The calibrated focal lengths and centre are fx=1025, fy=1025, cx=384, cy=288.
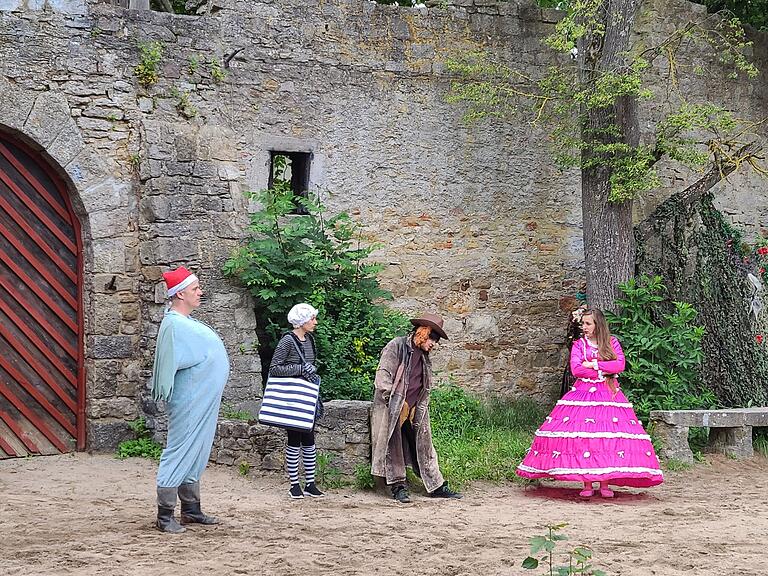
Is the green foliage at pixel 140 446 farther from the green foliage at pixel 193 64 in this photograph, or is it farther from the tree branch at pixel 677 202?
the tree branch at pixel 677 202

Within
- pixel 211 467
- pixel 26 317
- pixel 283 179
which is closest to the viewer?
pixel 211 467

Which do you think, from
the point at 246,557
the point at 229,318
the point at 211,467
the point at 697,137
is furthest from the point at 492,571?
the point at 697,137

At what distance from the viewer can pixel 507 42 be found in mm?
9742

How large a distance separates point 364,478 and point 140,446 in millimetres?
2026

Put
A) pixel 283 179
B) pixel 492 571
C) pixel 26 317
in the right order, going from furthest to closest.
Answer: pixel 283 179
pixel 26 317
pixel 492 571

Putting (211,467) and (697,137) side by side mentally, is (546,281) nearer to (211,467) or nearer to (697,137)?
(697,137)

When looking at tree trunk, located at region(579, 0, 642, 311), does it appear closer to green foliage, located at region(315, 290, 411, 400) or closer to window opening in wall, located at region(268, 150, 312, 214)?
green foliage, located at region(315, 290, 411, 400)

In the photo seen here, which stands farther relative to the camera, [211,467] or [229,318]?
[229,318]

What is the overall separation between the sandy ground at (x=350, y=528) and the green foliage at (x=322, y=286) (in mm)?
1395

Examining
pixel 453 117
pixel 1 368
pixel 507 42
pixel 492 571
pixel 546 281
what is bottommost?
pixel 492 571

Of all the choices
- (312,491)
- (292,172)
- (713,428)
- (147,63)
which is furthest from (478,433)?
(147,63)

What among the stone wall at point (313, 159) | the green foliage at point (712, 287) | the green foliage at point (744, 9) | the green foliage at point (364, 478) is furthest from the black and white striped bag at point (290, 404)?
the green foliage at point (744, 9)

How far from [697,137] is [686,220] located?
4.12 feet

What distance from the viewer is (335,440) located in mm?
7102
